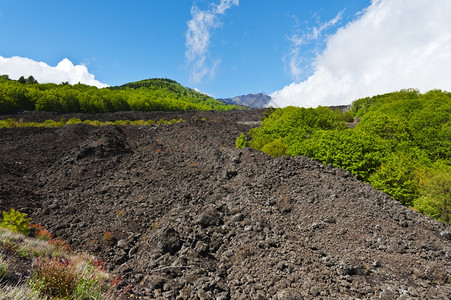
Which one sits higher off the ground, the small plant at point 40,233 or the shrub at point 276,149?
the shrub at point 276,149

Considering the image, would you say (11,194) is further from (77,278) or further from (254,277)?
(254,277)

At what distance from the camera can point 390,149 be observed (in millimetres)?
13969

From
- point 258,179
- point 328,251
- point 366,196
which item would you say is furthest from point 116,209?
point 366,196

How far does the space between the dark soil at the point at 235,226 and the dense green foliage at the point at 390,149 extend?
2.35 metres

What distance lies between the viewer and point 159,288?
19.0ft

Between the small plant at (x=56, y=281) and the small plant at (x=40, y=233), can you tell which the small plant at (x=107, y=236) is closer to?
the small plant at (x=40, y=233)

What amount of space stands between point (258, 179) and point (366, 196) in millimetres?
4312

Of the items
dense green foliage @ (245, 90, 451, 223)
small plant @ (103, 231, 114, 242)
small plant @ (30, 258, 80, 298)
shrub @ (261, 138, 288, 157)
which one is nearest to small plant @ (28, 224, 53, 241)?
small plant @ (103, 231, 114, 242)

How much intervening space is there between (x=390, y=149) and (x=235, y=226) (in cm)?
1181

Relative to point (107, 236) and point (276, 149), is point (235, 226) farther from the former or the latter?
point (276, 149)

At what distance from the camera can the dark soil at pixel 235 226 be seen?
5266 millimetres

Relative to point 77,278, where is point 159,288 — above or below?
below

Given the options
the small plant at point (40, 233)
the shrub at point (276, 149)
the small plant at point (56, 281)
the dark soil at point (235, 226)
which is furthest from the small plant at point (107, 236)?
the shrub at point (276, 149)

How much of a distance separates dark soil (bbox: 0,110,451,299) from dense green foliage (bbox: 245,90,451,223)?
2.35 m
